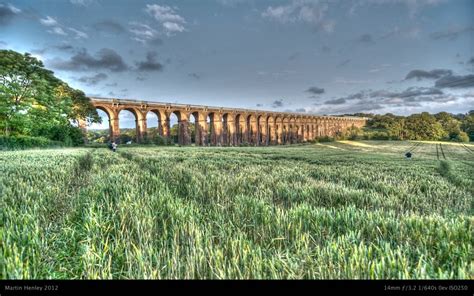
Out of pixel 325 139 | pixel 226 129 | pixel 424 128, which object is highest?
pixel 226 129

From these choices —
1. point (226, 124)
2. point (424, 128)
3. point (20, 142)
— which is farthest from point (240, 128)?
point (424, 128)

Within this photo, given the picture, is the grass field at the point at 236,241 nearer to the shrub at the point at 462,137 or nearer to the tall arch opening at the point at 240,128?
the shrub at the point at 462,137

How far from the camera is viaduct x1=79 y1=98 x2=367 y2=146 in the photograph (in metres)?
49.4

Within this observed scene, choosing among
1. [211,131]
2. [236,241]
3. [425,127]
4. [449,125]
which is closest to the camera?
[236,241]

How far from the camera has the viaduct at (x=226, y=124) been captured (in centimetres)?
4938

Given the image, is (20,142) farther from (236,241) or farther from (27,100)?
(236,241)

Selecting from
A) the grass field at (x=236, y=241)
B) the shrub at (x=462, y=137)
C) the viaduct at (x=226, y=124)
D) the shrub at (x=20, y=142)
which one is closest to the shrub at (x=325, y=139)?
the viaduct at (x=226, y=124)

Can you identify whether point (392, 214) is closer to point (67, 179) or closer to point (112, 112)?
point (67, 179)

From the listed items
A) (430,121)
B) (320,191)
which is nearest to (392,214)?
(320,191)

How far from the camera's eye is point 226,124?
248 feet

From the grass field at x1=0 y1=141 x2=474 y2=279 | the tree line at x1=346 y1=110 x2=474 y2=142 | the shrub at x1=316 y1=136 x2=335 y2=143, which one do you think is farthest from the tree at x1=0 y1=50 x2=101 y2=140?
the shrub at x1=316 y1=136 x2=335 y2=143

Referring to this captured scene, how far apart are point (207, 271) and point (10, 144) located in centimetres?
2856

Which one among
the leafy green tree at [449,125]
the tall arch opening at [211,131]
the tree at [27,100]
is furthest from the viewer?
the tall arch opening at [211,131]

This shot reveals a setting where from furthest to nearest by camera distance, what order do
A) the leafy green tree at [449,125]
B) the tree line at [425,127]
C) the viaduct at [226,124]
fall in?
the viaduct at [226,124]
the leafy green tree at [449,125]
the tree line at [425,127]
